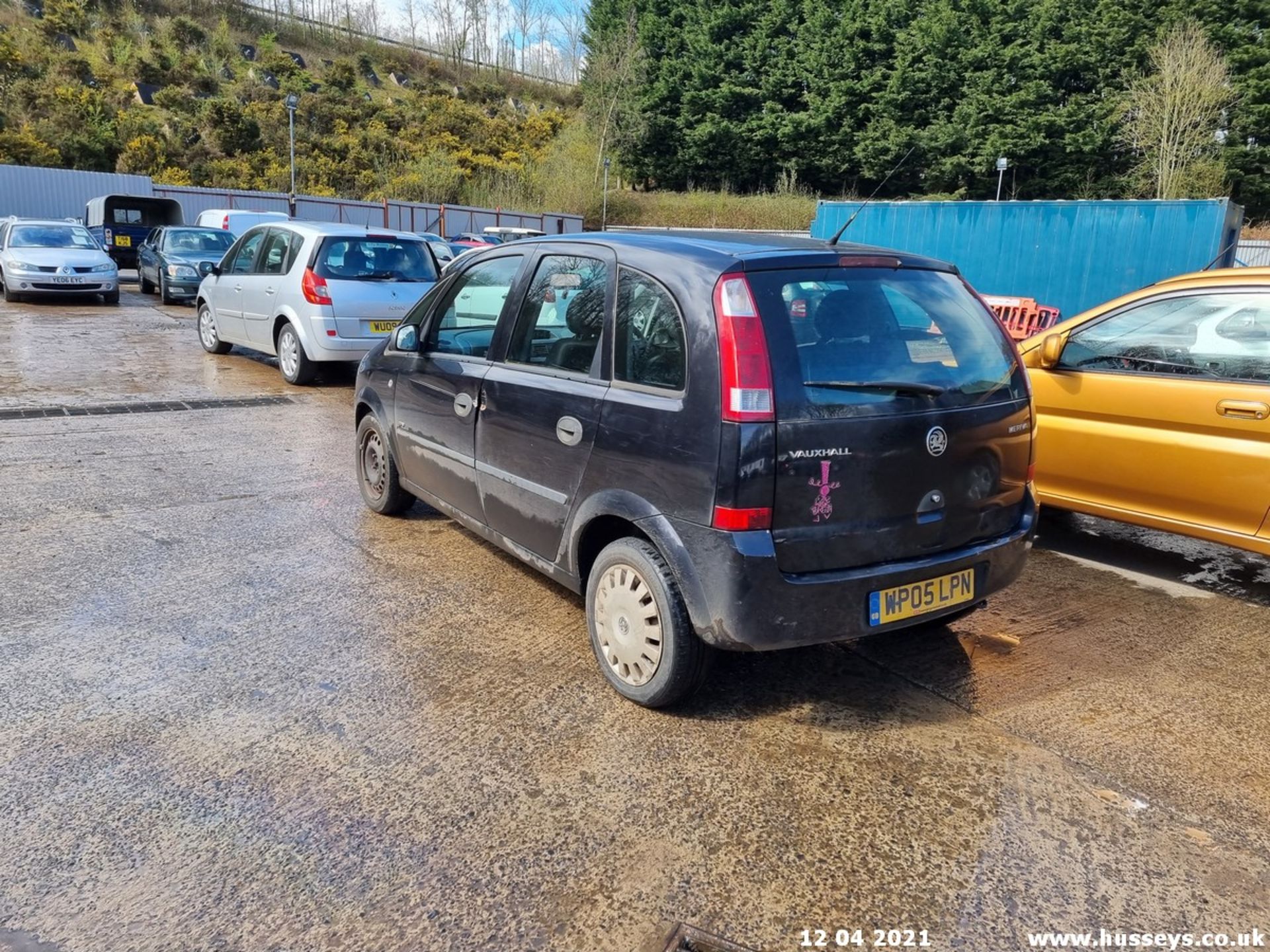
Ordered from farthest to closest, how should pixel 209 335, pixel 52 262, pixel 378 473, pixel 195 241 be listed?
pixel 195 241 < pixel 52 262 < pixel 209 335 < pixel 378 473

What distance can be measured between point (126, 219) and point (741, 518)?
2619 centimetres

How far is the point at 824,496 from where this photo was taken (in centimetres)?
294

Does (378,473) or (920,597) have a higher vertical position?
(920,597)

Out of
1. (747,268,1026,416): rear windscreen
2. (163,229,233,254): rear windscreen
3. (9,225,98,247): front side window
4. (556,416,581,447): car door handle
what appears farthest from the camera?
(163,229,233,254): rear windscreen

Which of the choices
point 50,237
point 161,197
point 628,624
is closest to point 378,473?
point 628,624

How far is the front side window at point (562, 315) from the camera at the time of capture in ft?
11.6

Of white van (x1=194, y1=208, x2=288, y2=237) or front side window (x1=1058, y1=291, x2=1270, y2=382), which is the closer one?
front side window (x1=1058, y1=291, x2=1270, y2=382)

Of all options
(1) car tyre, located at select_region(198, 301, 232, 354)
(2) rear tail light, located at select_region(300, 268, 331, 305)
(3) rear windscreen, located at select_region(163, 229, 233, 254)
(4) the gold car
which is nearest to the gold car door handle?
(4) the gold car

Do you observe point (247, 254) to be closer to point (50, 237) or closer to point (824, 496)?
point (50, 237)

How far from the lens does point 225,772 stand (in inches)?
113

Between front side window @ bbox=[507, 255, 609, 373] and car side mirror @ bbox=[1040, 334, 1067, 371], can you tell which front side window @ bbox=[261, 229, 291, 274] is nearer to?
front side window @ bbox=[507, 255, 609, 373]

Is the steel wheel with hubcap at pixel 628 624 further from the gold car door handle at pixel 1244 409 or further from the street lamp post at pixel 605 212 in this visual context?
the street lamp post at pixel 605 212

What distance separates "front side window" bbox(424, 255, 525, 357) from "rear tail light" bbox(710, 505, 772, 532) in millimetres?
1755

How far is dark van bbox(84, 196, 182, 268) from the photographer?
2335cm
